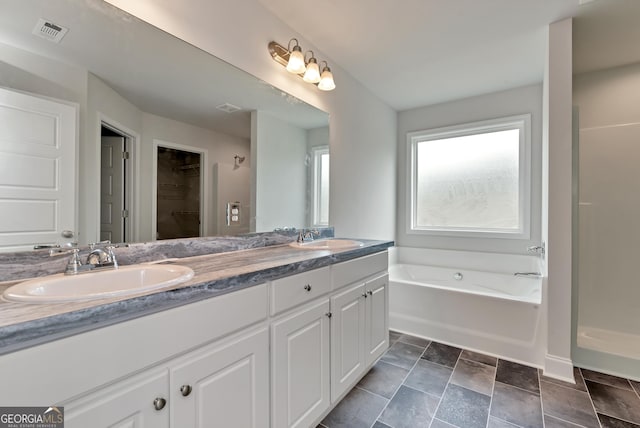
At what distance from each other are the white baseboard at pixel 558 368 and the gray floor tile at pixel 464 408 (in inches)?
23.8

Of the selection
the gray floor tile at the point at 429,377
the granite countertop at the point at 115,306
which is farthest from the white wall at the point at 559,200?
the granite countertop at the point at 115,306

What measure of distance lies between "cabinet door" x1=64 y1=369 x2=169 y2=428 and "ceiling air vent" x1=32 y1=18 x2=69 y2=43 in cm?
119

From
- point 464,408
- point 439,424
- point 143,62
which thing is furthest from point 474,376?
point 143,62

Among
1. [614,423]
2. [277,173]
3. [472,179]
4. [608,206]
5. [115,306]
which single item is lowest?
[614,423]

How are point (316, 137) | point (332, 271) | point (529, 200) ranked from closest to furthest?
point (332, 271)
point (316, 137)
point (529, 200)

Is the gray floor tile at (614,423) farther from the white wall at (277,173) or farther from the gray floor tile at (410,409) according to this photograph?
the white wall at (277,173)

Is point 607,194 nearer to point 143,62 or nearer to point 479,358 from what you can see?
point 479,358

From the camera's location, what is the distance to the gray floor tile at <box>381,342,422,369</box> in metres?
2.11

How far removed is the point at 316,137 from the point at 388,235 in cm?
168

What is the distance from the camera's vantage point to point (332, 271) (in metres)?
1.47

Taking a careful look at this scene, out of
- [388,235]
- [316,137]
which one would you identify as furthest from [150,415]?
[388,235]

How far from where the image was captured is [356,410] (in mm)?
1594

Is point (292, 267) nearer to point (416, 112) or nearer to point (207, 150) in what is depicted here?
point (207, 150)

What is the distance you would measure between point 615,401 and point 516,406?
638 millimetres
